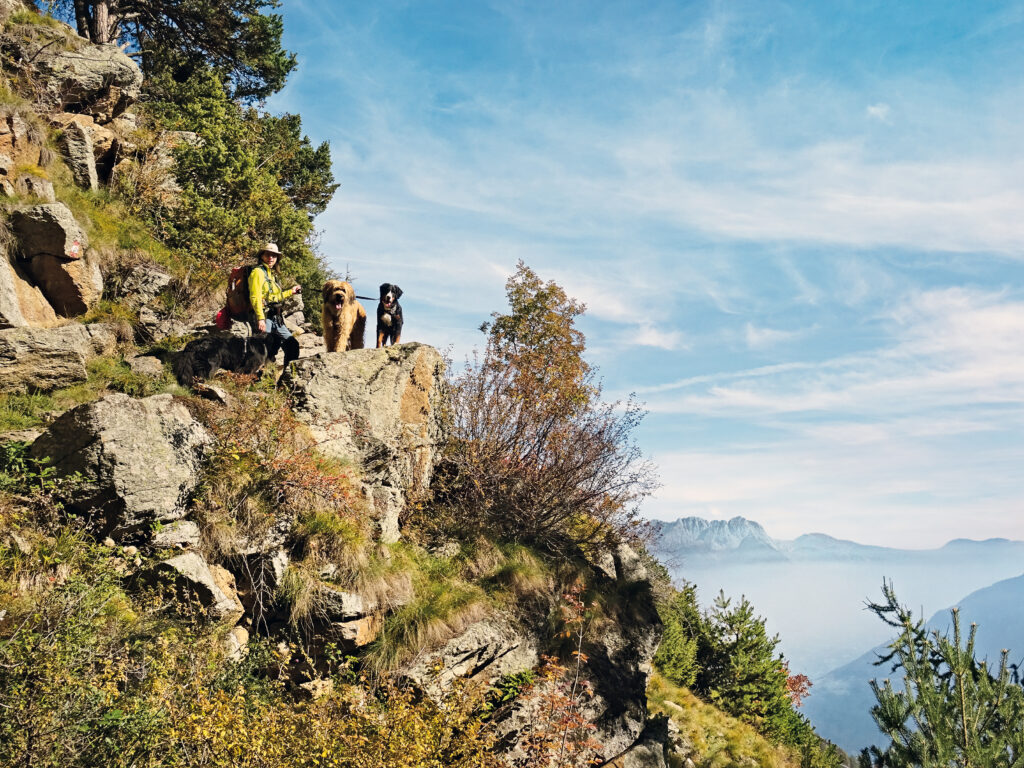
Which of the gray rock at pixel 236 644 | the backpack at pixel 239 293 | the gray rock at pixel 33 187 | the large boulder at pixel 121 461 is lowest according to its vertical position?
the gray rock at pixel 236 644

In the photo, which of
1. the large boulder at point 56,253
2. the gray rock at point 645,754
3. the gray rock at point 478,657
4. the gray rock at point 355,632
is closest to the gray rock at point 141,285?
the large boulder at point 56,253

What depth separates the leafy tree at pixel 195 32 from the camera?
1842cm

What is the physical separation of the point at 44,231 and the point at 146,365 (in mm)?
2581

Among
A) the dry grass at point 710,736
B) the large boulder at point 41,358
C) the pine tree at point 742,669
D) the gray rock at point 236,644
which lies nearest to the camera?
the gray rock at point 236,644

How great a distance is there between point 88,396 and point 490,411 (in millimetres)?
5826

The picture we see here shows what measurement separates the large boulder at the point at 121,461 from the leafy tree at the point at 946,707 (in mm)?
7904

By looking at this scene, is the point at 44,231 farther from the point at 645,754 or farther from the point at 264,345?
the point at 645,754

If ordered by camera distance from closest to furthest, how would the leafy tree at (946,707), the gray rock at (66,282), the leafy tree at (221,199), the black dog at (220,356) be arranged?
the leafy tree at (946,707) → the black dog at (220,356) → the gray rock at (66,282) → the leafy tree at (221,199)

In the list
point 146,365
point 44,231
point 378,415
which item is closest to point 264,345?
point 146,365

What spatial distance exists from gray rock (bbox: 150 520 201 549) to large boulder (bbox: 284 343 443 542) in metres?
2.07

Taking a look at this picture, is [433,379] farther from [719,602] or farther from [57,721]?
[719,602]

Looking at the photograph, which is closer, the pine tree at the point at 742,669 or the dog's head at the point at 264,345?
the dog's head at the point at 264,345

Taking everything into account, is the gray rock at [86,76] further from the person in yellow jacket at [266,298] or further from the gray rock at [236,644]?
the gray rock at [236,644]

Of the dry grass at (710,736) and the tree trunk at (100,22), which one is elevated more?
the tree trunk at (100,22)
